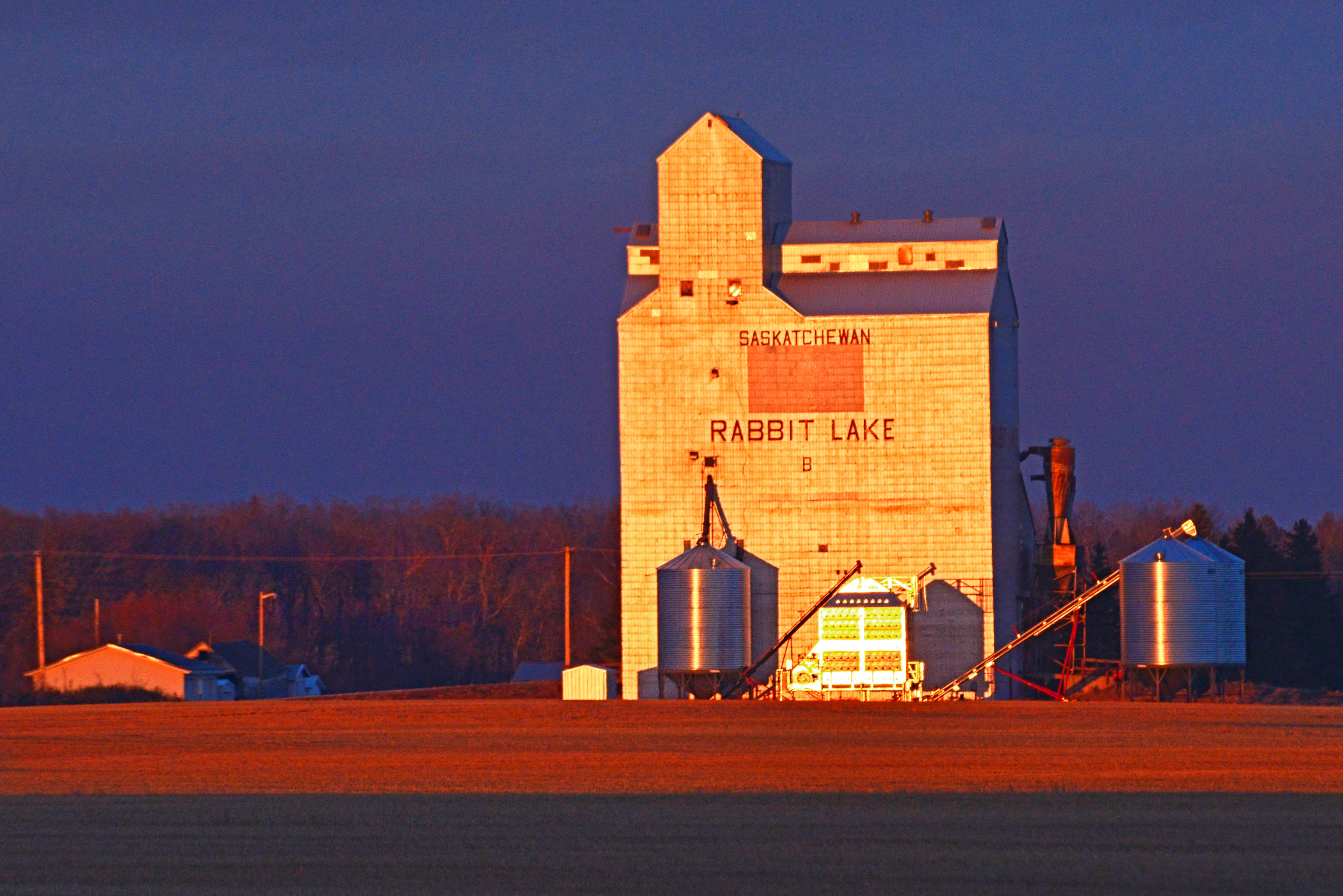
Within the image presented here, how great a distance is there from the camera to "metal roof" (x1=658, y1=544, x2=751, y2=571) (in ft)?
170

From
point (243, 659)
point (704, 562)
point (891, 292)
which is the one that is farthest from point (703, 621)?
point (243, 659)

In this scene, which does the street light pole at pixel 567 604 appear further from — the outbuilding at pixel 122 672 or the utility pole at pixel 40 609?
the utility pole at pixel 40 609

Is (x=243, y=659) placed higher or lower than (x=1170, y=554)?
lower

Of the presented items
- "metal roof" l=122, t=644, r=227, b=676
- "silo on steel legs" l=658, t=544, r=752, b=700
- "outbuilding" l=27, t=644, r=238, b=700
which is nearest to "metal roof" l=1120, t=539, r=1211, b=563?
"silo on steel legs" l=658, t=544, r=752, b=700

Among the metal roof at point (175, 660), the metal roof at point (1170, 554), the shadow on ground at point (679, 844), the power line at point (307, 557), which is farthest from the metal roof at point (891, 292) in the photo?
the power line at point (307, 557)

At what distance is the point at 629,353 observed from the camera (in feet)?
180

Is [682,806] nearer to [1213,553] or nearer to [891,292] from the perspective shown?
[1213,553]

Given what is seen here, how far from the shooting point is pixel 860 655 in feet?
169

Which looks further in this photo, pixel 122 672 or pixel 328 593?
pixel 328 593

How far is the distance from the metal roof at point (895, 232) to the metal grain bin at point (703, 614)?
33.9ft

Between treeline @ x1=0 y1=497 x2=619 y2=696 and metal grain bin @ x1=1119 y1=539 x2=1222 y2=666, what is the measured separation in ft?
121

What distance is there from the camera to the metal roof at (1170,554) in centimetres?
5059

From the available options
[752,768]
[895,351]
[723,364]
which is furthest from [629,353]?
[752,768]

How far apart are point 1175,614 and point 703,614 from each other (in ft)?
40.3
